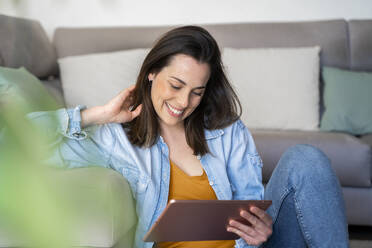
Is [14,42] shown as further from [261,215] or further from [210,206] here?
[261,215]

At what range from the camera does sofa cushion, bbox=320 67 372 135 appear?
7.47 ft

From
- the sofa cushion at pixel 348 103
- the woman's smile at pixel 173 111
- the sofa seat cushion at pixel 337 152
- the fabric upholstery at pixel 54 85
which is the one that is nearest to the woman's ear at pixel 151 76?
the woman's smile at pixel 173 111

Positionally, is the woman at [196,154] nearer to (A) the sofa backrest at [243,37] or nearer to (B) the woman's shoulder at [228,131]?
(B) the woman's shoulder at [228,131]

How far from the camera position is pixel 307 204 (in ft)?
3.76

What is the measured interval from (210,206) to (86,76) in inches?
65.0

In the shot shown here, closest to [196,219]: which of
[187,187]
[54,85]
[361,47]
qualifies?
[187,187]

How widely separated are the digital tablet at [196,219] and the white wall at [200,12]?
199 centimetres

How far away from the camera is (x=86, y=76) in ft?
7.82

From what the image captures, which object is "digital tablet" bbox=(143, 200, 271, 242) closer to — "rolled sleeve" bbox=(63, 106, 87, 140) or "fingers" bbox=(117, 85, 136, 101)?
"rolled sleeve" bbox=(63, 106, 87, 140)

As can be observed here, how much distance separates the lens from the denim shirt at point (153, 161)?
3.50 ft

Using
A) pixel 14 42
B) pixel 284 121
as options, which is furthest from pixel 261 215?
pixel 284 121

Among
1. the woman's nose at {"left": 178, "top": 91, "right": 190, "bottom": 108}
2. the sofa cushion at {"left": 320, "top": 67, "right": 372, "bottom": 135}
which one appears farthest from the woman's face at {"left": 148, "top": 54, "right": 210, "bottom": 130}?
the sofa cushion at {"left": 320, "top": 67, "right": 372, "bottom": 135}

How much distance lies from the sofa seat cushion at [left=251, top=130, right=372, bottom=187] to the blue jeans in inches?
32.1

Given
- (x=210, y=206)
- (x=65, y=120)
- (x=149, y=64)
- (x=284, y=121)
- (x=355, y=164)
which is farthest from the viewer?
(x=284, y=121)
